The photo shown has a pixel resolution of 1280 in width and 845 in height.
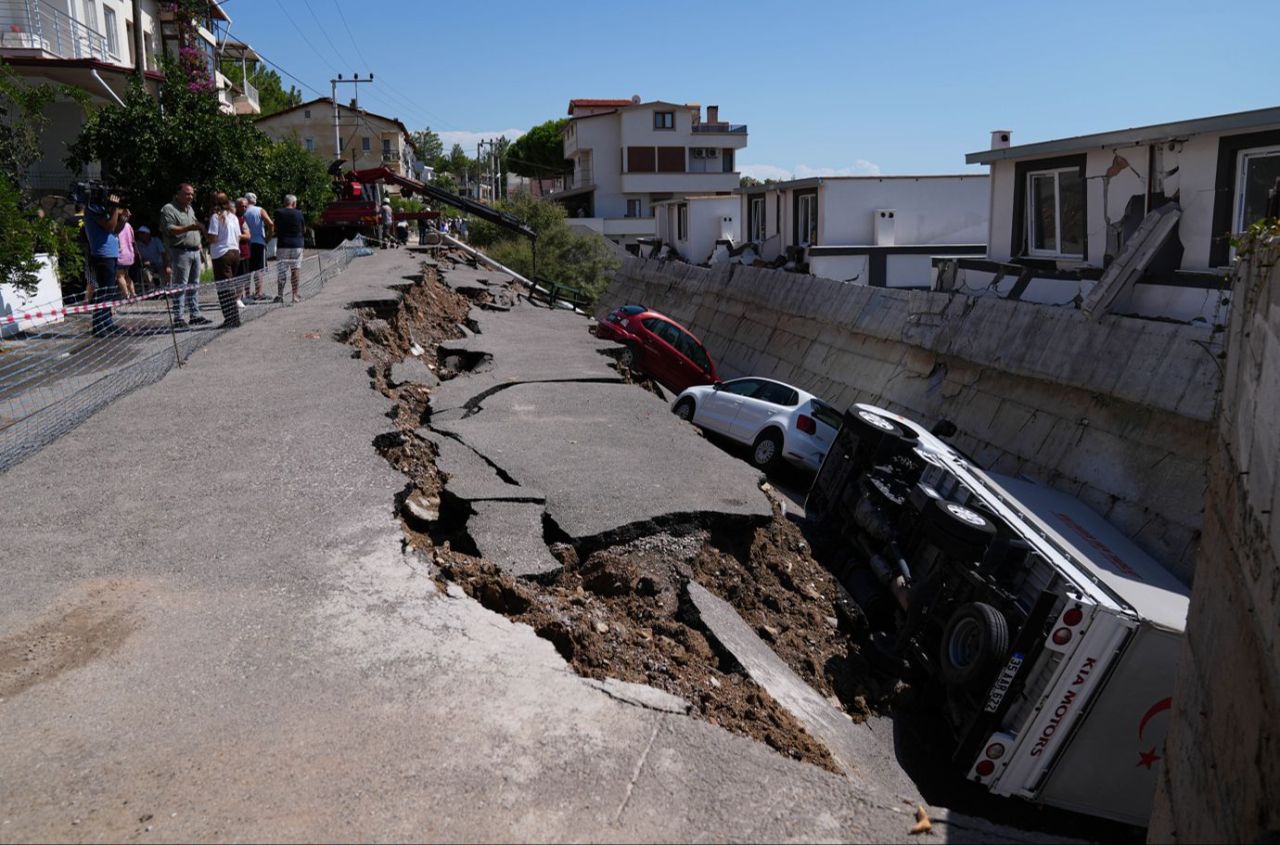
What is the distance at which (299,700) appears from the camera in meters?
4.07

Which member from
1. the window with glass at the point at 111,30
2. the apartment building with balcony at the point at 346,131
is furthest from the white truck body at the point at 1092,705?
the apartment building with balcony at the point at 346,131

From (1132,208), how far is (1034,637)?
36.1 feet

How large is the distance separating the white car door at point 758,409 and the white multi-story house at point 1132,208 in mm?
4755

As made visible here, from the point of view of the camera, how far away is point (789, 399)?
50.1 ft

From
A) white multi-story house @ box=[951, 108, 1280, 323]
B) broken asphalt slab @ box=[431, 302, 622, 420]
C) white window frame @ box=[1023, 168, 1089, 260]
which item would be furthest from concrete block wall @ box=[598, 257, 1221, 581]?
broken asphalt slab @ box=[431, 302, 622, 420]

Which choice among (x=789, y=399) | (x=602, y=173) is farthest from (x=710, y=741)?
(x=602, y=173)

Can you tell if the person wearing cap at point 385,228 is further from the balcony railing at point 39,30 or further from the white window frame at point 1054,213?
the white window frame at point 1054,213

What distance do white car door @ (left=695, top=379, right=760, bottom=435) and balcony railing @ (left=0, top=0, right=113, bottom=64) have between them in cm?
1620

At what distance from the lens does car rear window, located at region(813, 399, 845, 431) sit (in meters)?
15.0

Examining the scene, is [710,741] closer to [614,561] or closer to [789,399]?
[614,561]

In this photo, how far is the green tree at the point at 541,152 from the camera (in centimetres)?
9756

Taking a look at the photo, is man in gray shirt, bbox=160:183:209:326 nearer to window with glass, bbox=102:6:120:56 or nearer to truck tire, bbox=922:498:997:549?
truck tire, bbox=922:498:997:549

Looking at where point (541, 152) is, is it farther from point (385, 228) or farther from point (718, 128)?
point (385, 228)

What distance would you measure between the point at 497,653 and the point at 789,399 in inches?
439
